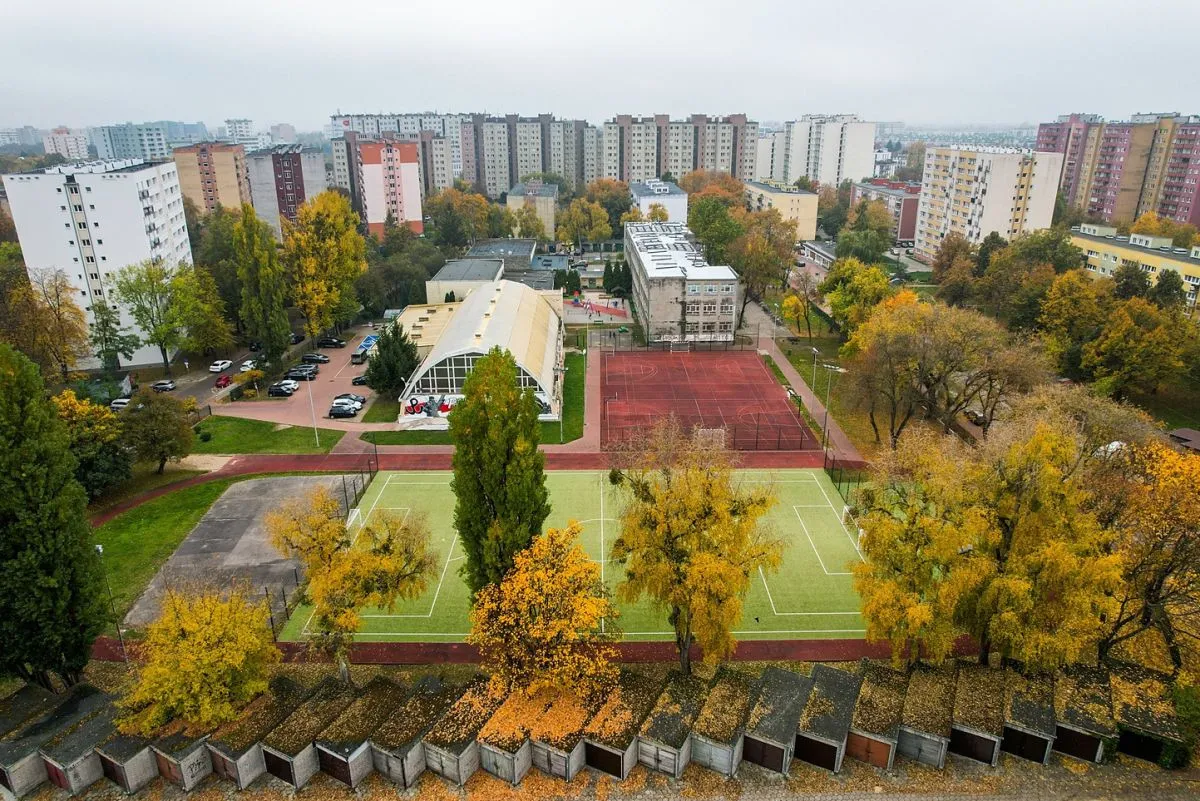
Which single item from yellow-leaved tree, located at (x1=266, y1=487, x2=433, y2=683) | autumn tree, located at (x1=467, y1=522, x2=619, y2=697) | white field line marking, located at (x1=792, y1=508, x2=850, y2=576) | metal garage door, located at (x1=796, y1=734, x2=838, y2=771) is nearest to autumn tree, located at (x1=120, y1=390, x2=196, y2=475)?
yellow-leaved tree, located at (x1=266, y1=487, x2=433, y2=683)

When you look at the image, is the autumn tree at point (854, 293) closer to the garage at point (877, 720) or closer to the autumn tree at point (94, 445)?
the garage at point (877, 720)

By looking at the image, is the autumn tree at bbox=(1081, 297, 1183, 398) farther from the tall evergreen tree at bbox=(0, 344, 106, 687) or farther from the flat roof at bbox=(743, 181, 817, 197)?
the flat roof at bbox=(743, 181, 817, 197)

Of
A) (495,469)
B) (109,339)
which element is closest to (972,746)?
(495,469)

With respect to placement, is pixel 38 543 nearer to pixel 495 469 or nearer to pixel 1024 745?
pixel 495 469

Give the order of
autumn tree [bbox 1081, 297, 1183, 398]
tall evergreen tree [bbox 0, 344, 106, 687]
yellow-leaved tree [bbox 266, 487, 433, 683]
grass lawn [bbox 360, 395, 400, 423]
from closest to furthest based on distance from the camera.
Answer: tall evergreen tree [bbox 0, 344, 106, 687], yellow-leaved tree [bbox 266, 487, 433, 683], autumn tree [bbox 1081, 297, 1183, 398], grass lawn [bbox 360, 395, 400, 423]

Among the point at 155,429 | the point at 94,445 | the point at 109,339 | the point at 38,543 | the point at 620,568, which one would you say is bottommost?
the point at 620,568

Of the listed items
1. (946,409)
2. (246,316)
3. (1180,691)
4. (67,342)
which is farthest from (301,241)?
(1180,691)
